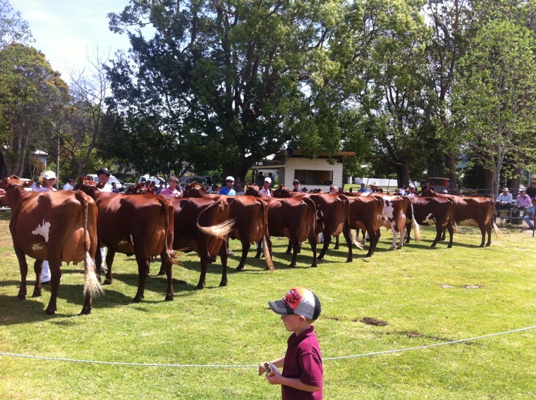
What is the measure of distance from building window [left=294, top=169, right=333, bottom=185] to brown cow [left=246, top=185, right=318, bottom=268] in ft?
66.0

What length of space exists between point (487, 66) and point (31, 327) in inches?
995

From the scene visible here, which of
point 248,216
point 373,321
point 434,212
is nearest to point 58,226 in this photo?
point 248,216

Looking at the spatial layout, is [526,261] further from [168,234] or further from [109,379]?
[109,379]

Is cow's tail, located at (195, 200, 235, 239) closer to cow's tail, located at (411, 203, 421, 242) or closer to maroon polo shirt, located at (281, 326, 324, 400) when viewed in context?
maroon polo shirt, located at (281, 326, 324, 400)

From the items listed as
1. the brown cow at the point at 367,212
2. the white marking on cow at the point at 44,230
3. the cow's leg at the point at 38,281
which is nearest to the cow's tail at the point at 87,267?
the white marking on cow at the point at 44,230

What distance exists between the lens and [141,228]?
8.27 m

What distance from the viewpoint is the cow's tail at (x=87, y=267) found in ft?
23.0

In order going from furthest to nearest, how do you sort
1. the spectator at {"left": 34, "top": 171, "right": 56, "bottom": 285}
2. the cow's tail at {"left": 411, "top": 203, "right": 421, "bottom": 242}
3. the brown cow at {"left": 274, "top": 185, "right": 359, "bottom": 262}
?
the cow's tail at {"left": 411, "top": 203, "right": 421, "bottom": 242} → the brown cow at {"left": 274, "top": 185, "right": 359, "bottom": 262} → the spectator at {"left": 34, "top": 171, "right": 56, "bottom": 285}

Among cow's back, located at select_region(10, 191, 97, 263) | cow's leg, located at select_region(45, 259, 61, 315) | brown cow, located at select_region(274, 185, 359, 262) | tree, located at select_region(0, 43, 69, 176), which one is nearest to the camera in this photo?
cow's leg, located at select_region(45, 259, 61, 315)

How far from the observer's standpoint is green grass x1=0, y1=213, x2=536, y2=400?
5.00m

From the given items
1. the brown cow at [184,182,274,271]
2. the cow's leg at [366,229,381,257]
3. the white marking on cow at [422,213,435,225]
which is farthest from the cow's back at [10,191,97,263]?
the white marking on cow at [422,213,435,225]

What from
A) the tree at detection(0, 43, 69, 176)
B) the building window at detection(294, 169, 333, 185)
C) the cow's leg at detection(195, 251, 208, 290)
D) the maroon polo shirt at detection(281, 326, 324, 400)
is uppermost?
the tree at detection(0, 43, 69, 176)

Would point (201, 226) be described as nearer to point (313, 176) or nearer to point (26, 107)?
point (313, 176)

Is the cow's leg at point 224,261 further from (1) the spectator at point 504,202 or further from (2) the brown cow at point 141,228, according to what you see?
(1) the spectator at point 504,202
